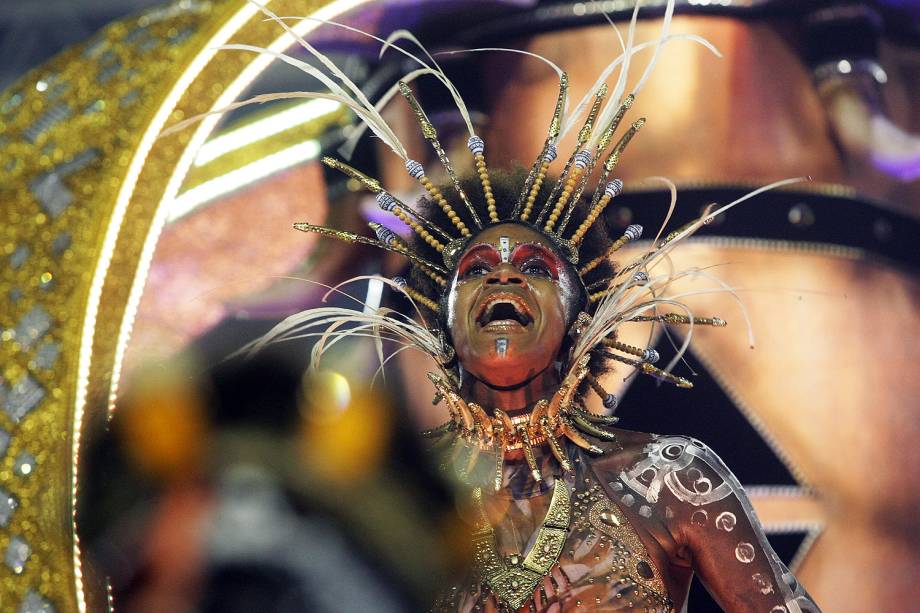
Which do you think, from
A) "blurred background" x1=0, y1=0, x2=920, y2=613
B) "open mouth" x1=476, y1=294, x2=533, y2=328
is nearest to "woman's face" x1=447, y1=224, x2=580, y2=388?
"open mouth" x1=476, y1=294, x2=533, y2=328

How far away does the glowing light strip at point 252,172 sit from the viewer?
3.38 metres

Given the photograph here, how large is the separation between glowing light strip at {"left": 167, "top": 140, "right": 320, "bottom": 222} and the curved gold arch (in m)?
0.41

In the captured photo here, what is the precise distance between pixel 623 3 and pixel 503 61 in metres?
0.35

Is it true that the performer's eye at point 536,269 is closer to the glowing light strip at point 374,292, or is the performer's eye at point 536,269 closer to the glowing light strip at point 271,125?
the glowing light strip at point 374,292

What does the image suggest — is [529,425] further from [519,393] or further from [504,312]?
[504,312]

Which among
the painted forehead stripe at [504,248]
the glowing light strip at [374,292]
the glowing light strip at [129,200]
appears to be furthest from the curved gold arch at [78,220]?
the painted forehead stripe at [504,248]

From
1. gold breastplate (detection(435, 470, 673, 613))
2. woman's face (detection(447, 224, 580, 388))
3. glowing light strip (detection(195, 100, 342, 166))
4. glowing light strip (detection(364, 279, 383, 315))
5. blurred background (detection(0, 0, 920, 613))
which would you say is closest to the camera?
gold breastplate (detection(435, 470, 673, 613))

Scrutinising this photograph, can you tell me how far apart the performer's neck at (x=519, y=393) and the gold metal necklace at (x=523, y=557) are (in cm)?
18

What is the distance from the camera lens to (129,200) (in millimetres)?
2855

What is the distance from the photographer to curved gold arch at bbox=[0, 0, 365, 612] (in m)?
2.59

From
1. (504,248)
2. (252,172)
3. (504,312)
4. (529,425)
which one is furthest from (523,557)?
(252,172)

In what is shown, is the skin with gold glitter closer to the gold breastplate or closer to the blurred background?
the gold breastplate

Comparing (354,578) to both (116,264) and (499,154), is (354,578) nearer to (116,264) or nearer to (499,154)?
(116,264)

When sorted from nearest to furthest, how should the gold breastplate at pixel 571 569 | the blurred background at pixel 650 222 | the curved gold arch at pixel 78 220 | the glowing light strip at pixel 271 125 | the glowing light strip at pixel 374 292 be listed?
the gold breastplate at pixel 571 569
the curved gold arch at pixel 78 220
the blurred background at pixel 650 222
the glowing light strip at pixel 374 292
the glowing light strip at pixel 271 125
